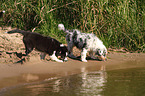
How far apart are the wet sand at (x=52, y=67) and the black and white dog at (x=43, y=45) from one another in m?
0.20

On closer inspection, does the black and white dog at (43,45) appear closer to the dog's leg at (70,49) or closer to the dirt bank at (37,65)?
the dirt bank at (37,65)

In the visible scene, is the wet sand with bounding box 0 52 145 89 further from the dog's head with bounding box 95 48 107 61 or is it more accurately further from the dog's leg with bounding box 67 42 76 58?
the dog's leg with bounding box 67 42 76 58

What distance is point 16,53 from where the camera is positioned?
23.6 feet

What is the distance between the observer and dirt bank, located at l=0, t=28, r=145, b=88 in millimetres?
5539

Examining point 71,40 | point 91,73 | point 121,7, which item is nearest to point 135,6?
point 121,7

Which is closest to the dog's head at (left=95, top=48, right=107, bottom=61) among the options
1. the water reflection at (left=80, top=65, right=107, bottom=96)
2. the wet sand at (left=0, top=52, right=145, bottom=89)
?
the wet sand at (left=0, top=52, right=145, bottom=89)

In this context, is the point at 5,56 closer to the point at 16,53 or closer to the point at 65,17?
the point at 16,53

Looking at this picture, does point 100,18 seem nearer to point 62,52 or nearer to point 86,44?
point 86,44

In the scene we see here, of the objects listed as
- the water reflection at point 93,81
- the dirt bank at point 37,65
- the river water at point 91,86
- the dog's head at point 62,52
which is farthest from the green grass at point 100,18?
the river water at point 91,86

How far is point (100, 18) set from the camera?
8.52 meters

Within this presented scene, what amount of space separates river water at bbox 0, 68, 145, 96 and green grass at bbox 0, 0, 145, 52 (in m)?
2.14

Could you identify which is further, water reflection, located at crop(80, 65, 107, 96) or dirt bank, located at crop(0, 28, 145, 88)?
dirt bank, located at crop(0, 28, 145, 88)

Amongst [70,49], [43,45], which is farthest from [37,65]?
[70,49]

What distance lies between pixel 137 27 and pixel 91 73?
2771mm
